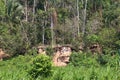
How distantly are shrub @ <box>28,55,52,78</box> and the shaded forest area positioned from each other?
15.7 meters

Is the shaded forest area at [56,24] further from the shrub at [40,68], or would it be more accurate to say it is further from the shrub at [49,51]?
the shrub at [40,68]

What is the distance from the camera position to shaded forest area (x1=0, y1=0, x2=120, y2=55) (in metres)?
39.4

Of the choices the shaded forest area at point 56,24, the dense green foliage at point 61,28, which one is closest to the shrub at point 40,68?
the dense green foliage at point 61,28

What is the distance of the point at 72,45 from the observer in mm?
38719

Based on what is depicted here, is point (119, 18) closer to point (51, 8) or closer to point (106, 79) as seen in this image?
point (51, 8)

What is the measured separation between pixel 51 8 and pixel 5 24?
561 cm

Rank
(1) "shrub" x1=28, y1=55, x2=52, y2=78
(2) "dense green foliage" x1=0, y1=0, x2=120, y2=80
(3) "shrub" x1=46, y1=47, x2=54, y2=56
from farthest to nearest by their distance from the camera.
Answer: (3) "shrub" x1=46, y1=47, x2=54, y2=56
(2) "dense green foliage" x1=0, y1=0, x2=120, y2=80
(1) "shrub" x1=28, y1=55, x2=52, y2=78

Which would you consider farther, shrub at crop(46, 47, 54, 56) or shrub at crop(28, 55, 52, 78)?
shrub at crop(46, 47, 54, 56)

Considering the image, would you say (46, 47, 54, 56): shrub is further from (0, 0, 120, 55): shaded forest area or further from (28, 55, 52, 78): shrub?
(28, 55, 52, 78): shrub

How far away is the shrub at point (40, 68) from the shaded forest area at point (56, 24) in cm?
1570

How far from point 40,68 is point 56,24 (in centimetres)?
2106

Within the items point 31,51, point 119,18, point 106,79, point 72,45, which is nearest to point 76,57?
point 72,45

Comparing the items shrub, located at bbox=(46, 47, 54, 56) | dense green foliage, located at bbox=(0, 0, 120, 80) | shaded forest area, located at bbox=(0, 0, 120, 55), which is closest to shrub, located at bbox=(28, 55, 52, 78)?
dense green foliage, located at bbox=(0, 0, 120, 80)

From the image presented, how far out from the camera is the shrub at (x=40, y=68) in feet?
71.2
